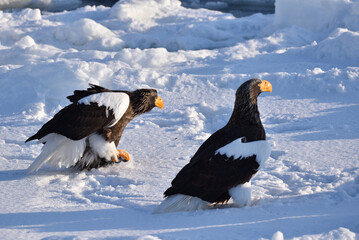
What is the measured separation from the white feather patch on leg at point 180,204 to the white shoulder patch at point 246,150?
326mm

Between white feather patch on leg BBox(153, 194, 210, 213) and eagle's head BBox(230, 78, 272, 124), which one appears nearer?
white feather patch on leg BBox(153, 194, 210, 213)

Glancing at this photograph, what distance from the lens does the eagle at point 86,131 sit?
3.82m

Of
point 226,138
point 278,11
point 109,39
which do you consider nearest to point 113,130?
point 226,138

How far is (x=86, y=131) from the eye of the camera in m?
3.80

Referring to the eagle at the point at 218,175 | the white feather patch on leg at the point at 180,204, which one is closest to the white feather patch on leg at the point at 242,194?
the eagle at the point at 218,175

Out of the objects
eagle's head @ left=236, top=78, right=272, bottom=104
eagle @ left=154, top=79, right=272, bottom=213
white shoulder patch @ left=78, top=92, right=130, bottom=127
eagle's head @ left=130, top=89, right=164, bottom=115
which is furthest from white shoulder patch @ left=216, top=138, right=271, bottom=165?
eagle's head @ left=130, top=89, right=164, bottom=115

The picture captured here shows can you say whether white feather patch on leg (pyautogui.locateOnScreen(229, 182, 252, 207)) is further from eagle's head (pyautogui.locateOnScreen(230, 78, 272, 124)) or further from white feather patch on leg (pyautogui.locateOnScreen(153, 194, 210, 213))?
eagle's head (pyautogui.locateOnScreen(230, 78, 272, 124))

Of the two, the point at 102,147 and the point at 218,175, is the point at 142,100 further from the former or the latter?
the point at 218,175

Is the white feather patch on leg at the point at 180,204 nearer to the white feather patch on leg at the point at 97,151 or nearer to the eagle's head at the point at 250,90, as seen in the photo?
the eagle's head at the point at 250,90

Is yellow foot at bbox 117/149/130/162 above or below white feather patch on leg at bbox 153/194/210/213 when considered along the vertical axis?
above

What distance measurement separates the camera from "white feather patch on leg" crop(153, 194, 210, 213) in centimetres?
303

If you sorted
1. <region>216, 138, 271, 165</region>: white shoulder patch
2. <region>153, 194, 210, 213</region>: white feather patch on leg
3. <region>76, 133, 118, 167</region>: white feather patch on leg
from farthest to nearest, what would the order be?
<region>76, 133, 118, 167</region>: white feather patch on leg, <region>216, 138, 271, 165</region>: white shoulder patch, <region>153, 194, 210, 213</region>: white feather patch on leg

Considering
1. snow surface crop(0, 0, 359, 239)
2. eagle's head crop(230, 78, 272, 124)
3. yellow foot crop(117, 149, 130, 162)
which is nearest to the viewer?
snow surface crop(0, 0, 359, 239)

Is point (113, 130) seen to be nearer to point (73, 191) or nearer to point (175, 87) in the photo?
point (73, 191)
